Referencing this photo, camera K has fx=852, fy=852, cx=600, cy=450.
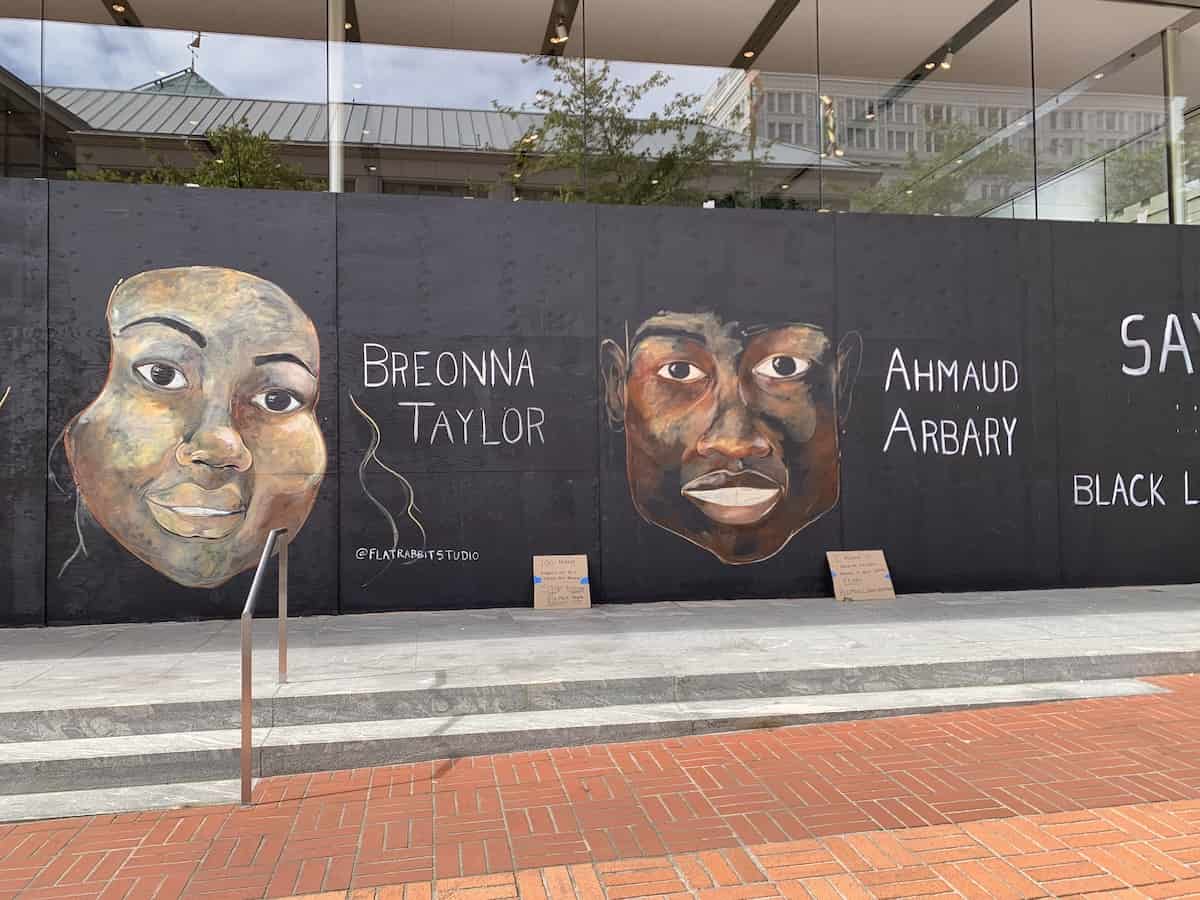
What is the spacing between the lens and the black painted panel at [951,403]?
843 centimetres

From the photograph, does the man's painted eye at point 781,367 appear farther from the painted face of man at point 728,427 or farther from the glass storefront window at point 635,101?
the glass storefront window at point 635,101

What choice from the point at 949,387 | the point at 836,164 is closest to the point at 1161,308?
the point at 949,387

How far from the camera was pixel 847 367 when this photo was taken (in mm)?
8406

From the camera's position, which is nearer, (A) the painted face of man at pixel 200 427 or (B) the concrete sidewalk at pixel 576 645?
(B) the concrete sidewalk at pixel 576 645

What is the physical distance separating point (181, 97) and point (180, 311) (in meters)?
2.01

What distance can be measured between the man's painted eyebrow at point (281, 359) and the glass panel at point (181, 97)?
1.55 metres

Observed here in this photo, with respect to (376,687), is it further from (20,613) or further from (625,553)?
(20,613)

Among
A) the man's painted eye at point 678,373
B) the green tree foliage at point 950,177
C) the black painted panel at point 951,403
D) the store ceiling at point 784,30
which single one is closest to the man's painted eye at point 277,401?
the man's painted eye at point 678,373

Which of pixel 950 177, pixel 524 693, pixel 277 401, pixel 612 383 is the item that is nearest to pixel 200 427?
pixel 277 401

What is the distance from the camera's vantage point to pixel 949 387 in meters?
8.60

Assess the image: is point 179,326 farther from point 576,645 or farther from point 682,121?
point 682,121

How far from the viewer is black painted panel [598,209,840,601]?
8023 millimetres

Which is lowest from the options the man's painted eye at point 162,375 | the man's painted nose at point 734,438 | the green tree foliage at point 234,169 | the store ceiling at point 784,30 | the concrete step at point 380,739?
the concrete step at point 380,739

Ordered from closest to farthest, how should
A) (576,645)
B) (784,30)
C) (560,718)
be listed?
1. (560,718)
2. (576,645)
3. (784,30)
